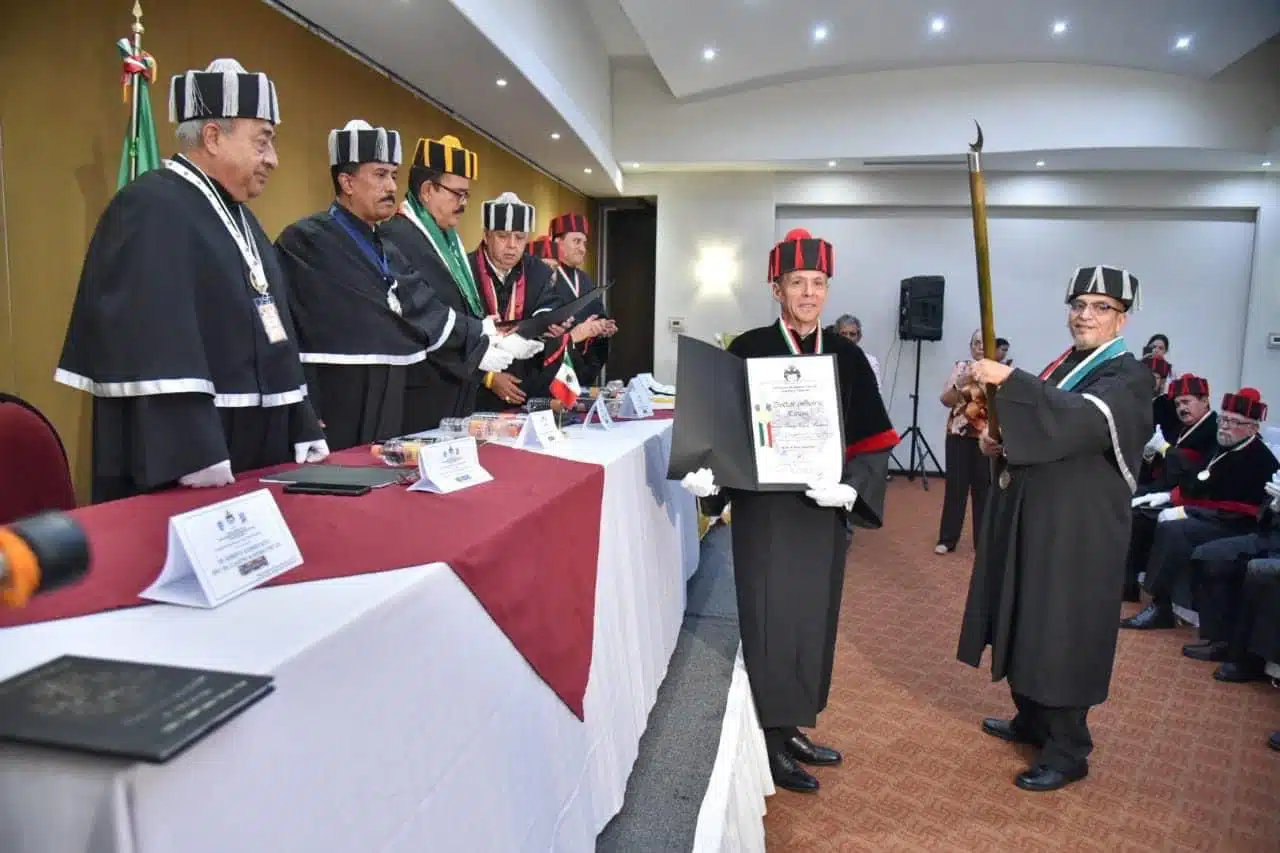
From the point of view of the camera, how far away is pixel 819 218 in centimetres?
888

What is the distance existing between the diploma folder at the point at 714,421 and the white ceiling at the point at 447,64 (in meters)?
2.71

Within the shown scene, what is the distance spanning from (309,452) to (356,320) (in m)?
0.58

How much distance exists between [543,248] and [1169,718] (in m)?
4.12

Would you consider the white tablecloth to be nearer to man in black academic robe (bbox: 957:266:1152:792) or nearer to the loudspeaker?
man in black academic robe (bbox: 957:266:1152:792)

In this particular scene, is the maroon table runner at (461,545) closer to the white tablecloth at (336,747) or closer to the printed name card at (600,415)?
the white tablecloth at (336,747)

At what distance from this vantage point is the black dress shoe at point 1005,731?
2695mm

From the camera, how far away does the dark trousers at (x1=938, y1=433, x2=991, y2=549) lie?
15.9 ft

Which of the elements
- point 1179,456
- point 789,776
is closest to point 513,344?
point 789,776

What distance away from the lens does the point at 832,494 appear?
2.00m

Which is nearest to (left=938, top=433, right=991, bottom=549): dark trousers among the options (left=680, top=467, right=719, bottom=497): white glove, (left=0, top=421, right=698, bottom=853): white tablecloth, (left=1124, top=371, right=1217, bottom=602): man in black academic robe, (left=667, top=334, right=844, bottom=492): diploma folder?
(left=1124, top=371, right=1217, bottom=602): man in black academic robe

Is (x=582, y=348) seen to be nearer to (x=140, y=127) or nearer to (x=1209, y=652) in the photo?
(x=140, y=127)

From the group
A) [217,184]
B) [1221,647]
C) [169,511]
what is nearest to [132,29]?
[217,184]

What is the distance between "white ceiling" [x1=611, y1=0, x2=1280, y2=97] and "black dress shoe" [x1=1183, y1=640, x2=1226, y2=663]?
4651 millimetres

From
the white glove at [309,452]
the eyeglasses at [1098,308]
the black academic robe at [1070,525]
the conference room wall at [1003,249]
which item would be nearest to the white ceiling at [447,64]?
the conference room wall at [1003,249]
